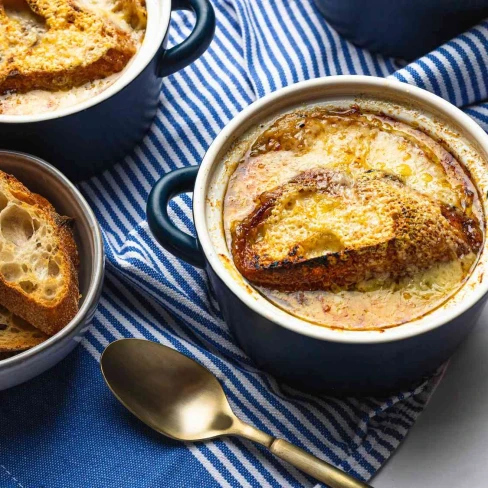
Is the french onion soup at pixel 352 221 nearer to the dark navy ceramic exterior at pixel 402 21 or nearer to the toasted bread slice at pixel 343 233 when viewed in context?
the toasted bread slice at pixel 343 233

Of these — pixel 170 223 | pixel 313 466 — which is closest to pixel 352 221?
pixel 170 223

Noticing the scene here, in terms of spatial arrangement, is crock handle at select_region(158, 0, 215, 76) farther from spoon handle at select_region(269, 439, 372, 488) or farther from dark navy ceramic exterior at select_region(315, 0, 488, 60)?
spoon handle at select_region(269, 439, 372, 488)

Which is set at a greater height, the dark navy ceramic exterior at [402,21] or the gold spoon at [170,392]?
the dark navy ceramic exterior at [402,21]

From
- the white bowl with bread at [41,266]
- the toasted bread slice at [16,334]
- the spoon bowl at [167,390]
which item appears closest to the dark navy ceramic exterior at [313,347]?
the spoon bowl at [167,390]

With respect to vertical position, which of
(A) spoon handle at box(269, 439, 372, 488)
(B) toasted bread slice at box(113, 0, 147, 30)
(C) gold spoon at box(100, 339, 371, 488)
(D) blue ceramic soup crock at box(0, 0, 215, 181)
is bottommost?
(A) spoon handle at box(269, 439, 372, 488)

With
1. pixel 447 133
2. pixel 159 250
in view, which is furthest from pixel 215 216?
pixel 447 133

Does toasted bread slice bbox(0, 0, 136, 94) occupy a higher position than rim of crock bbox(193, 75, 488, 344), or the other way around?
toasted bread slice bbox(0, 0, 136, 94)

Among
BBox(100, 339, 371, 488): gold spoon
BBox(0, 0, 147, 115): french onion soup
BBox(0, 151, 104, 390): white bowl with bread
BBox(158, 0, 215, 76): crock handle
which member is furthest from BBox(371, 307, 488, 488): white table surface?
BBox(0, 0, 147, 115): french onion soup
